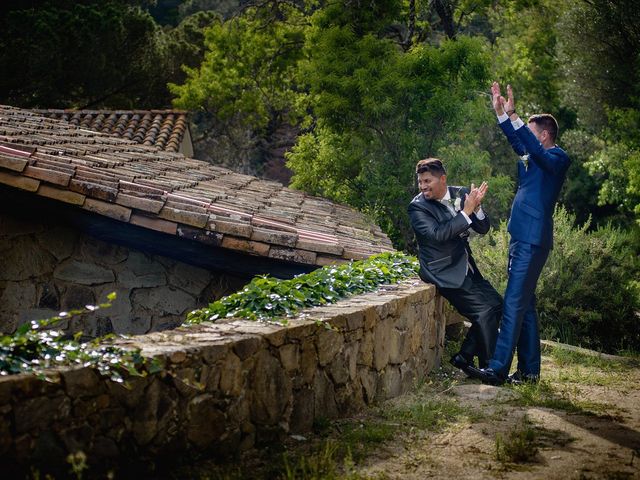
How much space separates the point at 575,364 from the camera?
8.50 m

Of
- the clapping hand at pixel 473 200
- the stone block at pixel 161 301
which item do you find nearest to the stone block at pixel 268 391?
the clapping hand at pixel 473 200

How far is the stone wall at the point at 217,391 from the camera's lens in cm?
364

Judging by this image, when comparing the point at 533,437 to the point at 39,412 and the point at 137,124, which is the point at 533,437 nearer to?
the point at 39,412

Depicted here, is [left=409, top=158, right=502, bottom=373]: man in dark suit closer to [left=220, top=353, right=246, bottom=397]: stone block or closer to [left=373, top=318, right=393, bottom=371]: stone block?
[left=373, top=318, right=393, bottom=371]: stone block

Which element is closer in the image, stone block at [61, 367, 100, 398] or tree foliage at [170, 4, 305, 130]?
stone block at [61, 367, 100, 398]

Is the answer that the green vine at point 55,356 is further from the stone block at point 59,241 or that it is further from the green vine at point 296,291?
the stone block at point 59,241

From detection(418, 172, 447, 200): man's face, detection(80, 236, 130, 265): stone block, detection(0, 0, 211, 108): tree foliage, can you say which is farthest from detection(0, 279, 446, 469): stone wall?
detection(0, 0, 211, 108): tree foliage

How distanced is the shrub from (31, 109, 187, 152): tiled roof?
21.3ft

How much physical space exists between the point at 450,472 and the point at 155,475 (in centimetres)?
157

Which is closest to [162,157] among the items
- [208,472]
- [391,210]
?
[391,210]

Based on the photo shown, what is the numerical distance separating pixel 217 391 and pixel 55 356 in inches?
36.5

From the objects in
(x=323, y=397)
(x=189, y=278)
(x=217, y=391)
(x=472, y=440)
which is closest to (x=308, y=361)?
(x=323, y=397)

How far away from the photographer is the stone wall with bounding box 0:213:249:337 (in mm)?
7562

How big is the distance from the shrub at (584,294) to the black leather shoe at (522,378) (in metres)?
3.47
